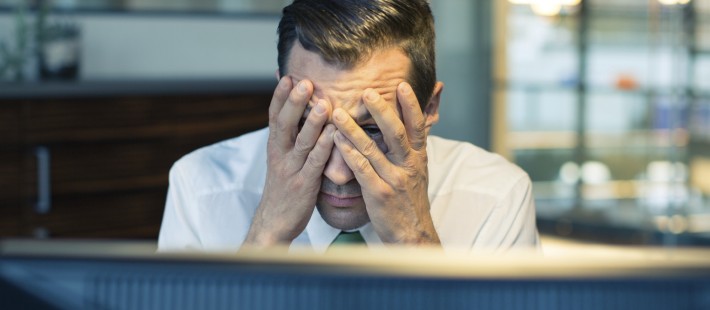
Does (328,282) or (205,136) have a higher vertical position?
(328,282)

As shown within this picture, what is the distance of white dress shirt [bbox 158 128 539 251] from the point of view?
156cm

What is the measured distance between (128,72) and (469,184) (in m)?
3.74

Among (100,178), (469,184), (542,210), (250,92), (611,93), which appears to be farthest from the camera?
(542,210)

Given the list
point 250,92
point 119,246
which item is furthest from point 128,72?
point 119,246

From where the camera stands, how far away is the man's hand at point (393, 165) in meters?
1.28

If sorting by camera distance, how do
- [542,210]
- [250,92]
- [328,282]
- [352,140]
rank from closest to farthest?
[328,282]
[352,140]
[250,92]
[542,210]

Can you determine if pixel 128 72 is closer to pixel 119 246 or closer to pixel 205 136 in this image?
pixel 205 136

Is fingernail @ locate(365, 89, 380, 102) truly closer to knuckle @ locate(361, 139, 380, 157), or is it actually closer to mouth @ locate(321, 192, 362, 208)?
knuckle @ locate(361, 139, 380, 157)

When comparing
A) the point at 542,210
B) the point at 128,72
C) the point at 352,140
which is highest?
the point at 352,140

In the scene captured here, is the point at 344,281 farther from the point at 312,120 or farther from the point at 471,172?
the point at 471,172

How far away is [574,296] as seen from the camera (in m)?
0.52

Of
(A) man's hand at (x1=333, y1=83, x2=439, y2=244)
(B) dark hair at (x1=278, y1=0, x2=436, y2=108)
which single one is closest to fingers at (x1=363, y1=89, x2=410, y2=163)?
(A) man's hand at (x1=333, y1=83, x2=439, y2=244)

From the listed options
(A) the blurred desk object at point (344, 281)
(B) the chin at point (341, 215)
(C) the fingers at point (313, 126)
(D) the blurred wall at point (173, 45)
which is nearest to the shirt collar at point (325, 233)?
(B) the chin at point (341, 215)

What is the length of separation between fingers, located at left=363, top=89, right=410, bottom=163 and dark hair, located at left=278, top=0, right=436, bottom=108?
0.34ft
